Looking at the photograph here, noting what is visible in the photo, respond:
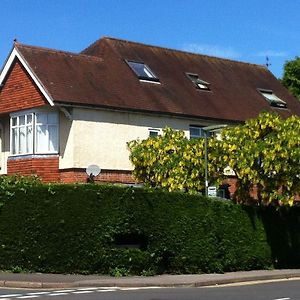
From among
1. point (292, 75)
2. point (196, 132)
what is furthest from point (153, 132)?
point (292, 75)

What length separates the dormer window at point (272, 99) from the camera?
127 feet

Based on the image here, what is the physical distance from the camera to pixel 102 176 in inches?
1180

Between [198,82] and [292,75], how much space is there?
18.2 meters

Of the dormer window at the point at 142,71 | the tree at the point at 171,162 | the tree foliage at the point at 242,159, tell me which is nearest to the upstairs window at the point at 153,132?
the dormer window at the point at 142,71

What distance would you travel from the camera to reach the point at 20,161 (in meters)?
31.2

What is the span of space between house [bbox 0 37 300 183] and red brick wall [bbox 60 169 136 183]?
0.14 feet

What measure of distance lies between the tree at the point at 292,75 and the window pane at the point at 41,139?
26477mm

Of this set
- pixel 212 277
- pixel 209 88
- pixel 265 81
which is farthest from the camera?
pixel 265 81

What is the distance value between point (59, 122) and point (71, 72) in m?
2.67

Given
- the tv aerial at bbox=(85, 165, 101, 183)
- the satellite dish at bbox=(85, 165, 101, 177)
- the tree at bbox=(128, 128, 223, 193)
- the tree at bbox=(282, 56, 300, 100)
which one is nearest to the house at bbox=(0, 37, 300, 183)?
the tv aerial at bbox=(85, 165, 101, 183)

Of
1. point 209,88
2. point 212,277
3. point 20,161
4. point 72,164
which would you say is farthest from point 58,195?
point 209,88

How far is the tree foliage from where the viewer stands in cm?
2414

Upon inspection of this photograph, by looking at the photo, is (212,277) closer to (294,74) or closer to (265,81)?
(265,81)

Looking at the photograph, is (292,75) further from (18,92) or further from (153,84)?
(18,92)
